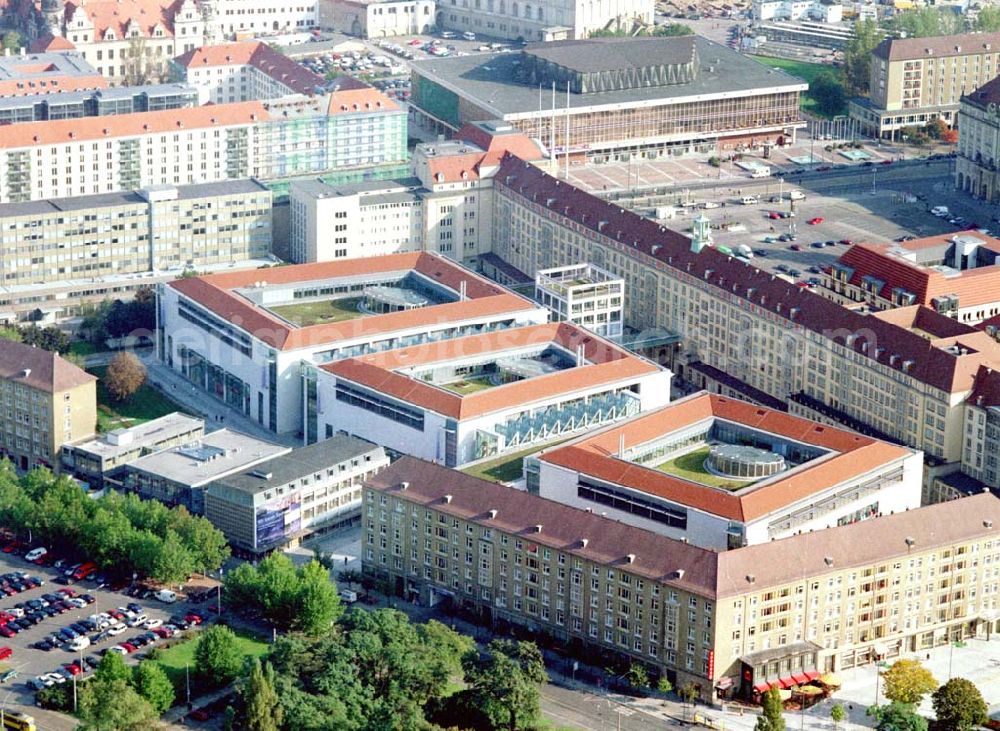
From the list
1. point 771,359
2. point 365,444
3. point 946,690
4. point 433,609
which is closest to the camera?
point 946,690

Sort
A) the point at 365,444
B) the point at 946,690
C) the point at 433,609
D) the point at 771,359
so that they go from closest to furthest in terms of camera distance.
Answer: the point at 946,690 → the point at 433,609 → the point at 365,444 → the point at 771,359

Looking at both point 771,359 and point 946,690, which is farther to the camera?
point 771,359

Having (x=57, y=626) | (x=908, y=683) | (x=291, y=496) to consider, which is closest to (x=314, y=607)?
(x=291, y=496)

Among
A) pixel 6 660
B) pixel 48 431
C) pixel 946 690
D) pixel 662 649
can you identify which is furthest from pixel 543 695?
pixel 48 431

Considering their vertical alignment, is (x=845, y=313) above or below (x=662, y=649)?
above

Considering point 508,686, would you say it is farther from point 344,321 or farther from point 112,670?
point 344,321

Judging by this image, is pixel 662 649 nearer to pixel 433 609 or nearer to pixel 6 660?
pixel 433 609

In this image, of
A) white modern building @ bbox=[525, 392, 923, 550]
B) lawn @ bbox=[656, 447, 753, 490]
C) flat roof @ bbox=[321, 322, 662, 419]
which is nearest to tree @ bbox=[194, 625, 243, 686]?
white modern building @ bbox=[525, 392, 923, 550]

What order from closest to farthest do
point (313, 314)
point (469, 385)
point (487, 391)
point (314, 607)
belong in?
point (314, 607)
point (487, 391)
point (469, 385)
point (313, 314)
